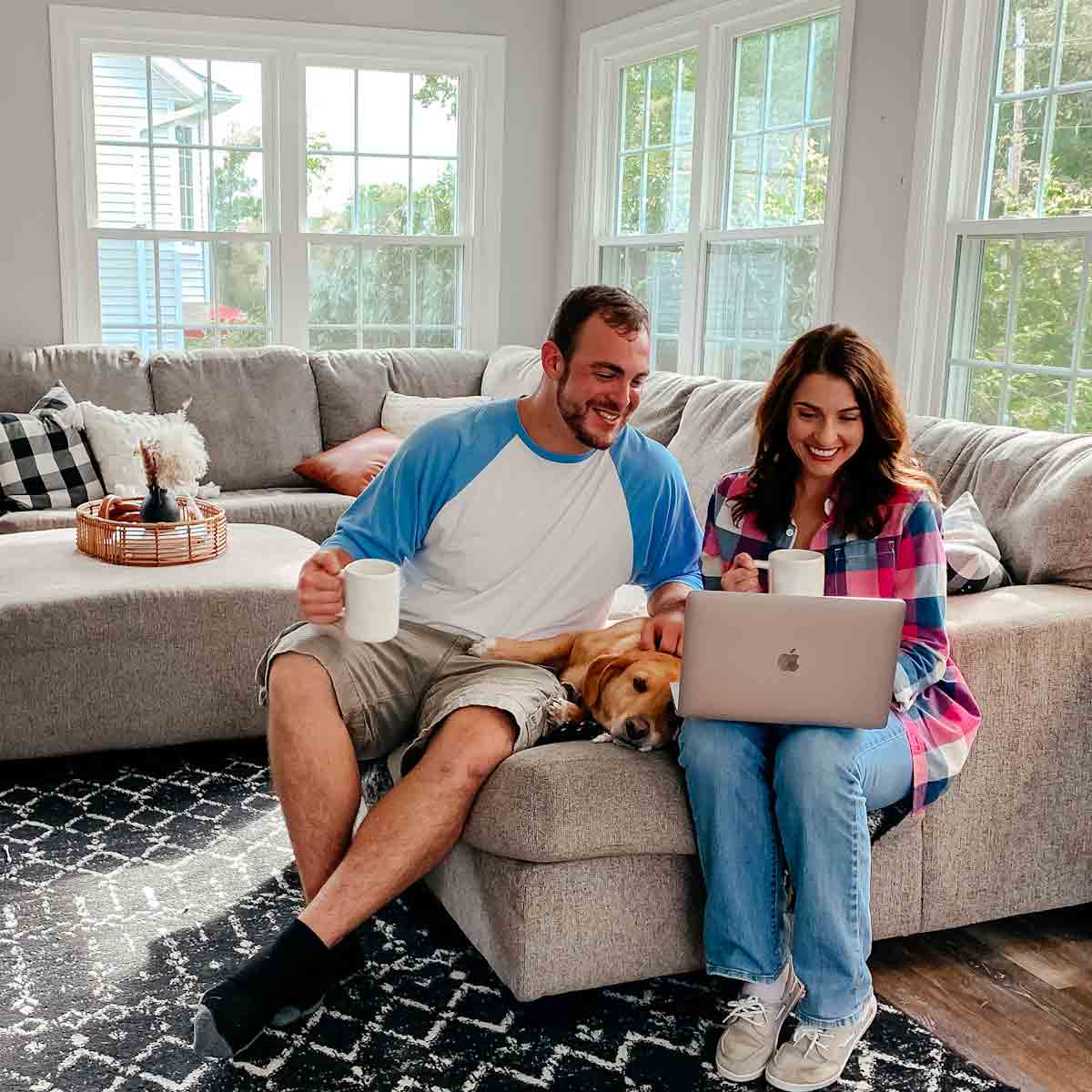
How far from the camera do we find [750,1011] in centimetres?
187

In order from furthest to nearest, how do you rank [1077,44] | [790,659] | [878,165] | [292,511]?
[292,511] → [878,165] → [1077,44] → [790,659]

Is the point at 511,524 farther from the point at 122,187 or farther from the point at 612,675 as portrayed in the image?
the point at 122,187

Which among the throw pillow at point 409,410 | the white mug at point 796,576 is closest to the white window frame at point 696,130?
the throw pillow at point 409,410

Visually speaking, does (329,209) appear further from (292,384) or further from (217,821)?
(217,821)

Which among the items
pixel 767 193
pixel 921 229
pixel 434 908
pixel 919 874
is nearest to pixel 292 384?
pixel 767 193

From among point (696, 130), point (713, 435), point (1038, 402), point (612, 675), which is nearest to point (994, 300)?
point (1038, 402)

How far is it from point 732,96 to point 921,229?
4.16 ft

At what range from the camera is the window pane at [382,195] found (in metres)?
5.43

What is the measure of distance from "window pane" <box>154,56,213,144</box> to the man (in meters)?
3.48

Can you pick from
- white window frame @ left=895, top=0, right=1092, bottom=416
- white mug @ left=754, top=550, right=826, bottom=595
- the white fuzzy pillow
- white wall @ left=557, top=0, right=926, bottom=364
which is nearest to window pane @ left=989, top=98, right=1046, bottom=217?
white window frame @ left=895, top=0, right=1092, bottom=416

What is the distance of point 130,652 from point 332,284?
2.89m

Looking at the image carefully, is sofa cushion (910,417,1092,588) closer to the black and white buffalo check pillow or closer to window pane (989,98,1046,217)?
window pane (989,98,1046,217)

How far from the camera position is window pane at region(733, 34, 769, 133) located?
4301 millimetres

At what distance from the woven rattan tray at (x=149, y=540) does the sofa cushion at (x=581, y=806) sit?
5.03ft
